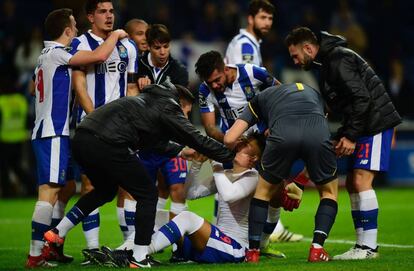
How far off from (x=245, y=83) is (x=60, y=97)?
6.62ft

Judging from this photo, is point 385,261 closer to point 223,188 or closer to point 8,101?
point 223,188

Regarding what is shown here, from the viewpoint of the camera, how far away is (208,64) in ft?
28.6

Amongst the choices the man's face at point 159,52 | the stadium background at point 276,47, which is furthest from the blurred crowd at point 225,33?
the man's face at point 159,52

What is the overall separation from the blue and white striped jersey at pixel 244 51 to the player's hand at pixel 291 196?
311 centimetres

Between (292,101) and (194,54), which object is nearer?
(292,101)

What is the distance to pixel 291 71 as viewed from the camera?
1923cm

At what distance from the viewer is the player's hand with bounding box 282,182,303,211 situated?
27.0 ft

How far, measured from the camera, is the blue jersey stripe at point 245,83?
9414 millimetres

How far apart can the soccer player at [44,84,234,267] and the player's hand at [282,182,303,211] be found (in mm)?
793

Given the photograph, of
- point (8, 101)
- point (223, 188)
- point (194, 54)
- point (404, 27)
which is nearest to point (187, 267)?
point (223, 188)

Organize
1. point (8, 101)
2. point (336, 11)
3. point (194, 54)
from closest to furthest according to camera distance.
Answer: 1. point (8, 101)
2. point (194, 54)
3. point (336, 11)

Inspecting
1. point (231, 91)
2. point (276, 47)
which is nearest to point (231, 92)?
point (231, 91)

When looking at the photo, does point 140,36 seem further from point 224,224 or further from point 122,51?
point 224,224

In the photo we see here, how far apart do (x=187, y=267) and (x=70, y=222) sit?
3.73 ft
